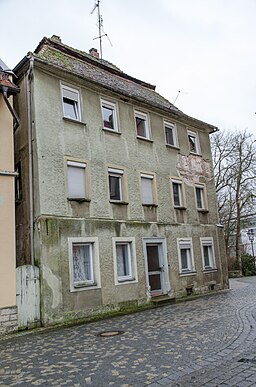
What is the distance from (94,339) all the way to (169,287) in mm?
7316

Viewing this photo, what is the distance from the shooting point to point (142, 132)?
17.0 metres

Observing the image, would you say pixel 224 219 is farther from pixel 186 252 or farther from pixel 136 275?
pixel 136 275

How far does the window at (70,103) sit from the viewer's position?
14.0 metres

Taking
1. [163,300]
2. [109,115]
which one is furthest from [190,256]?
[109,115]

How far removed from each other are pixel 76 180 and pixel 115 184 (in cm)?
204

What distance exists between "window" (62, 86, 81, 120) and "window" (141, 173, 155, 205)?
3938 millimetres

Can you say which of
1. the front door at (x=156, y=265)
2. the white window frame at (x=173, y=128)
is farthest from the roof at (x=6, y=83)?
the white window frame at (x=173, y=128)

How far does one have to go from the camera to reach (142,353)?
7.18m

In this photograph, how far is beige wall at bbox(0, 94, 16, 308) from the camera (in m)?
10.4

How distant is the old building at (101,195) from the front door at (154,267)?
0.14ft

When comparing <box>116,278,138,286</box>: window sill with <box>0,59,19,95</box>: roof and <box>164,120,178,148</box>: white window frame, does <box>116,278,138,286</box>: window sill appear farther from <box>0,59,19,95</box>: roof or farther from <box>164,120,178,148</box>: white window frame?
<box>0,59,19,95</box>: roof

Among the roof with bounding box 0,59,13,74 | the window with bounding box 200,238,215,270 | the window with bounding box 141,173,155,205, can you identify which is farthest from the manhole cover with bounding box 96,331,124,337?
the window with bounding box 200,238,215,270

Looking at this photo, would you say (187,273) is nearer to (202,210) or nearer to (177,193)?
(202,210)

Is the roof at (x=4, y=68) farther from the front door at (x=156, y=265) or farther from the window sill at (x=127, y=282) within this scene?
the window sill at (x=127, y=282)
